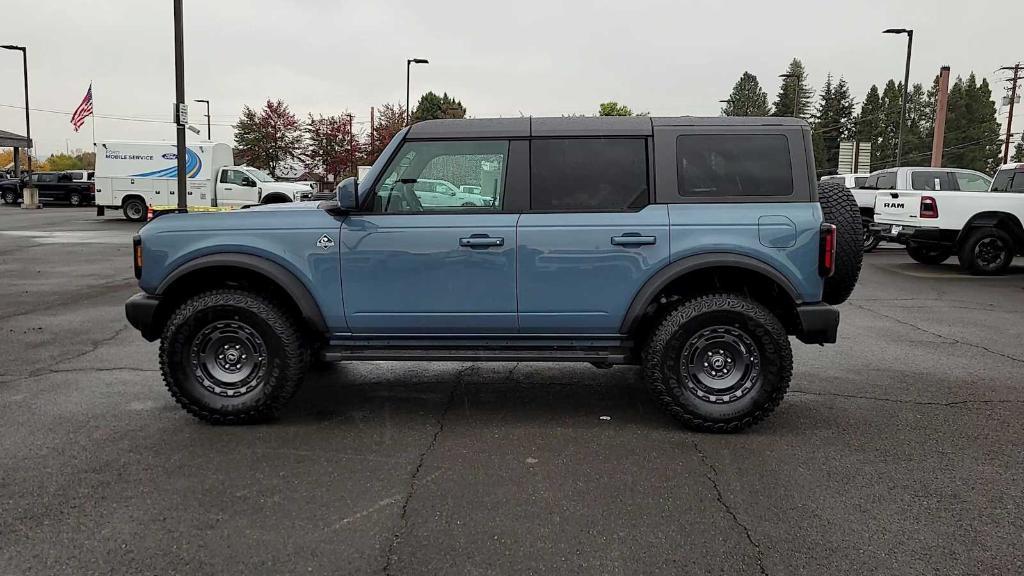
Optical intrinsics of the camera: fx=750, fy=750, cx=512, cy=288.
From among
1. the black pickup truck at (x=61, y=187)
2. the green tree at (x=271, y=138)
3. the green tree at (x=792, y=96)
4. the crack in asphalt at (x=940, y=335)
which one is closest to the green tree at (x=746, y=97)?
the green tree at (x=792, y=96)

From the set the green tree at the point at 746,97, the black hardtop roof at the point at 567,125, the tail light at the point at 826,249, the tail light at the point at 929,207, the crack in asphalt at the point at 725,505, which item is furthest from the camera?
Answer: the green tree at the point at 746,97

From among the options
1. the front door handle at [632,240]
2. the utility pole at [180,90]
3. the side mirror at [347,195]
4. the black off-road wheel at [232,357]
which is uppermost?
the utility pole at [180,90]

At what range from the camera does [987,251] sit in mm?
13156

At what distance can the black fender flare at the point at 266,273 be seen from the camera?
4.68m

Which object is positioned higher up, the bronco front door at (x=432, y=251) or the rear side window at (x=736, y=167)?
the rear side window at (x=736, y=167)

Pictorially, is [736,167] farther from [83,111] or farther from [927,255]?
[83,111]

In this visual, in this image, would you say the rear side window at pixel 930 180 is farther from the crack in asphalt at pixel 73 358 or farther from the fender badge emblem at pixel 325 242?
the crack in asphalt at pixel 73 358

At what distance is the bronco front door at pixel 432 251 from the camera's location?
4.66 m

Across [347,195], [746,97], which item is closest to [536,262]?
[347,195]

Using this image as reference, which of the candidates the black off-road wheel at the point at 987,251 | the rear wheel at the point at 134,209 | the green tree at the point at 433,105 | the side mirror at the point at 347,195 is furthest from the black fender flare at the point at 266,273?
the green tree at the point at 433,105

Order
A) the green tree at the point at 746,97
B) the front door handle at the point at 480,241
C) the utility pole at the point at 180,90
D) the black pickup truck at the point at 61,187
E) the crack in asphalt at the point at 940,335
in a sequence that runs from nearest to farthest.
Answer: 1. the front door handle at the point at 480,241
2. the crack in asphalt at the point at 940,335
3. the utility pole at the point at 180,90
4. the black pickup truck at the point at 61,187
5. the green tree at the point at 746,97

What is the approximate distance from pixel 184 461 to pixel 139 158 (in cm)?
2505

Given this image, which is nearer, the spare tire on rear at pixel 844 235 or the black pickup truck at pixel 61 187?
the spare tire on rear at pixel 844 235

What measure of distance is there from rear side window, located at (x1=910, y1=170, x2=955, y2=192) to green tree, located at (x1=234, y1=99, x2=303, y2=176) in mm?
43971
